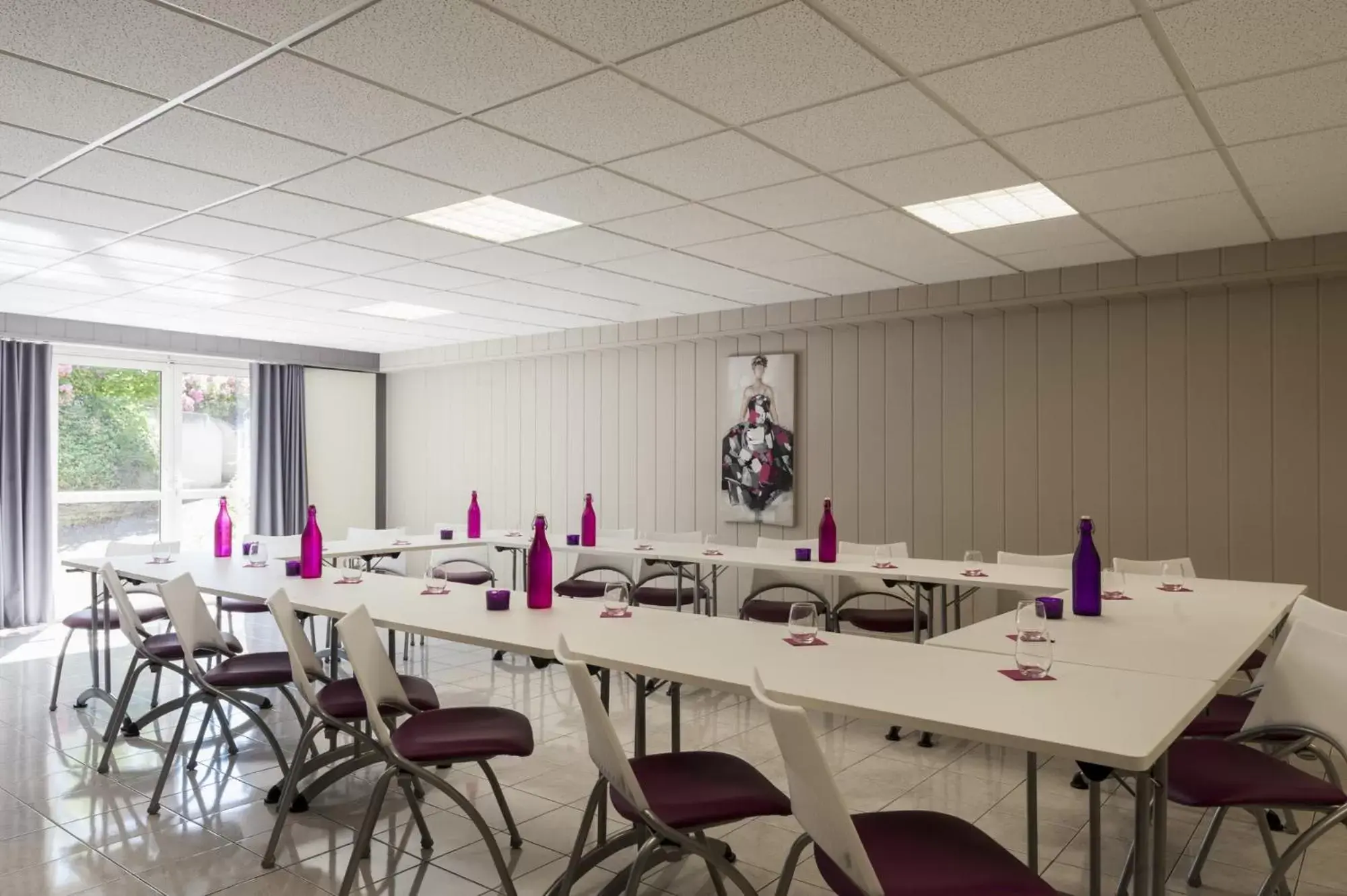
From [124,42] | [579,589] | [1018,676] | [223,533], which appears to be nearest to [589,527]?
[579,589]

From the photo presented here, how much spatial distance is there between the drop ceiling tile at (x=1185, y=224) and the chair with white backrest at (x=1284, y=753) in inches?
99.1

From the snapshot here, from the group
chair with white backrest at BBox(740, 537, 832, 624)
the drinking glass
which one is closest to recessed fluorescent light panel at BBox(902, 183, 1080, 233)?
chair with white backrest at BBox(740, 537, 832, 624)

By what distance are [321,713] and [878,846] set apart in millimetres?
1987

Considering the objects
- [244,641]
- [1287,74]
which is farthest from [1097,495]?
[244,641]

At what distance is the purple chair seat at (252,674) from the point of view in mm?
3582

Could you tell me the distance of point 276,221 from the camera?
15.0ft

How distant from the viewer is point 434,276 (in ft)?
19.5

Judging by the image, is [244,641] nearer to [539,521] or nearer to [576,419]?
[576,419]

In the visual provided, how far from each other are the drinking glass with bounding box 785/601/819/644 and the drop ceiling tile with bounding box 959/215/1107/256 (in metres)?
2.99

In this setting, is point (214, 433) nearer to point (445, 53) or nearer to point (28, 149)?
point (28, 149)

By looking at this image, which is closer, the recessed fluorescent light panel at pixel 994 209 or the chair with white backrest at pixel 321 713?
the chair with white backrest at pixel 321 713

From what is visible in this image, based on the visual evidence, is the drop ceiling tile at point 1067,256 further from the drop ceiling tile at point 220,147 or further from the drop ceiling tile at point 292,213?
the drop ceiling tile at point 220,147

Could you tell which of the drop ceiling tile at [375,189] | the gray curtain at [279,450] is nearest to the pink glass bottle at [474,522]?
the drop ceiling tile at [375,189]

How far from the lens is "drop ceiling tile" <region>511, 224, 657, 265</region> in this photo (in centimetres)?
489
